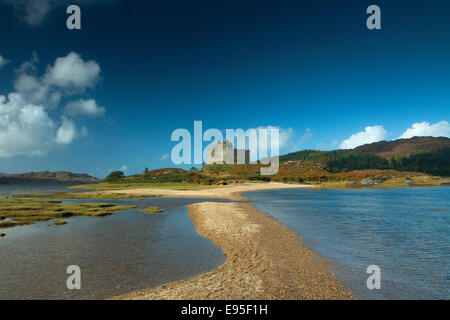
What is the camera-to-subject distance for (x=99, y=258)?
17078 mm

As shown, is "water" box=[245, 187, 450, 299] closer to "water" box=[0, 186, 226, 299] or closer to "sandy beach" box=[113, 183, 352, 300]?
"sandy beach" box=[113, 183, 352, 300]

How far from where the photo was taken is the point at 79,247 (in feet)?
65.2

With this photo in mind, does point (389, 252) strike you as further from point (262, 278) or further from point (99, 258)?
point (99, 258)

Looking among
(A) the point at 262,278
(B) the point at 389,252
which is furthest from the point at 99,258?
(B) the point at 389,252

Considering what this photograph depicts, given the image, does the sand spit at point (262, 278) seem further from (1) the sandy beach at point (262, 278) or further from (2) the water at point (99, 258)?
(2) the water at point (99, 258)

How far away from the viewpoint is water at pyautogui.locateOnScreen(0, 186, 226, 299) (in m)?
12.2

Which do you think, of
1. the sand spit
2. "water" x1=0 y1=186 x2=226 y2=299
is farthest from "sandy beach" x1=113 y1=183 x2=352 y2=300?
"water" x1=0 y1=186 x2=226 y2=299

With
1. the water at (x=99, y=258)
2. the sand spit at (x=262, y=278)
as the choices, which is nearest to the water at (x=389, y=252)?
the sand spit at (x=262, y=278)

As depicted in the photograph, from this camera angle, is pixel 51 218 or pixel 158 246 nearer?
pixel 158 246

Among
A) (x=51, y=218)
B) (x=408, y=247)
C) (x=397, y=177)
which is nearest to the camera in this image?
(x=408, y=247)

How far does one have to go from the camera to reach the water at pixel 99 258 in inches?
480
